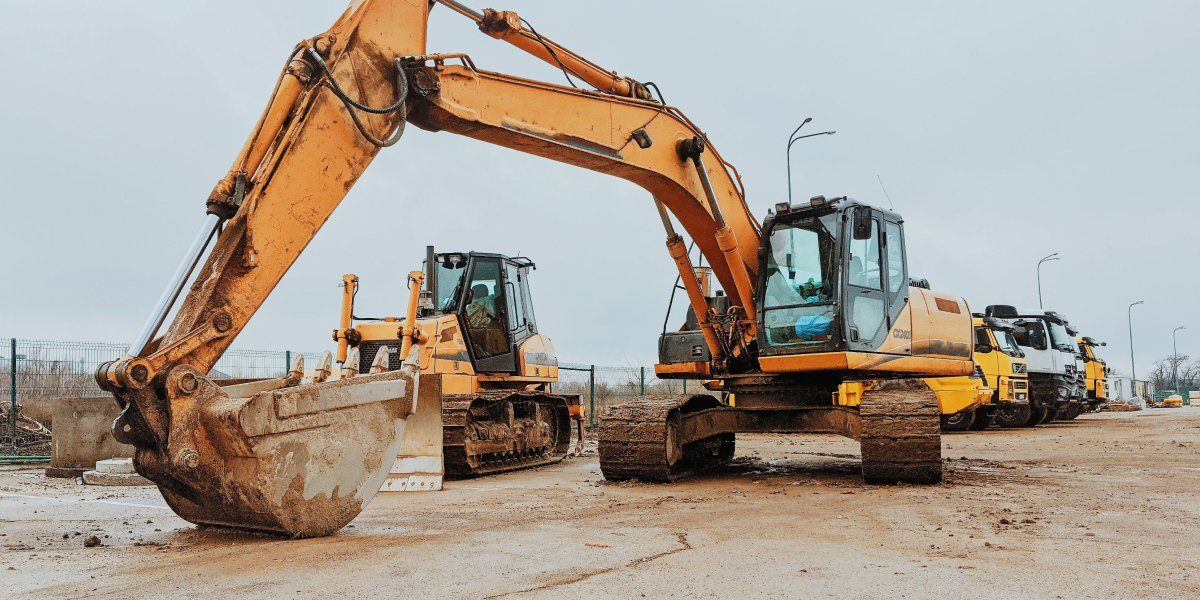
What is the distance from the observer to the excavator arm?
5.15 metres

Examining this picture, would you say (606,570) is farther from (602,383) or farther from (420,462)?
(602,383)

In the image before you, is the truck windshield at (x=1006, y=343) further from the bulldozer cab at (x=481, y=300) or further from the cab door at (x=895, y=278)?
the bulldozer cab at (x=481, y=300)

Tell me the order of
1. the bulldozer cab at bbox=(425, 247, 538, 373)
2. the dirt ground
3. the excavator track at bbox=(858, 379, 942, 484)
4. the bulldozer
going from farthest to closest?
the bulldozer cab at bbox=(425, 247, 538, 373) < the bulldozer < the excavator track at bbox=(858, 379, 942, 484) < the dirt ground

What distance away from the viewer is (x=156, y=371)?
509cm

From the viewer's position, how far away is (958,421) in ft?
66.0

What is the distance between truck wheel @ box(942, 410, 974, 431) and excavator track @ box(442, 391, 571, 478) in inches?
375

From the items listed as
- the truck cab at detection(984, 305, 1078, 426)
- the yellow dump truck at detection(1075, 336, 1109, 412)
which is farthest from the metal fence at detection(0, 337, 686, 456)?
the yellow dump truck at detection(1075, 336, 1109, 412)

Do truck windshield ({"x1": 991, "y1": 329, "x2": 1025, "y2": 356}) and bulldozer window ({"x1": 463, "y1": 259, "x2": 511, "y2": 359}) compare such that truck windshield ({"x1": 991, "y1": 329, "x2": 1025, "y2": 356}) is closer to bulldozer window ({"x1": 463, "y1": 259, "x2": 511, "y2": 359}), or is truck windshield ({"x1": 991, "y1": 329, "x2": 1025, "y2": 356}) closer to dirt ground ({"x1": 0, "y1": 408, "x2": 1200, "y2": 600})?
dirt ground ({"x1": 0, "y1": 408, "x2": 1200, "y2": 600})

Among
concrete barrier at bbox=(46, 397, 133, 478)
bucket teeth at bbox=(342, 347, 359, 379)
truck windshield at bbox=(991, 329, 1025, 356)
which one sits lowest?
concrete barrier at bbox=(46, 397, 133, 478)

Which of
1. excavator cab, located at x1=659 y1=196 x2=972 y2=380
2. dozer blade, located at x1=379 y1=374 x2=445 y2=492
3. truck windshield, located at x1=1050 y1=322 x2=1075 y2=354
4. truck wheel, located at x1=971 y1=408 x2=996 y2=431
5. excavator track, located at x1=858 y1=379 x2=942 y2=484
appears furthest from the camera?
truck windshield, located at x1=1050 y1=322 x2=1075 y2=354

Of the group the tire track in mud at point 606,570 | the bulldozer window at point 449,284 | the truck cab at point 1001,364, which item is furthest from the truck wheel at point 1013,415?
the tire track in mud at point 606,570

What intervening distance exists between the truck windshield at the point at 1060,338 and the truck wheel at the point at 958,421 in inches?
150

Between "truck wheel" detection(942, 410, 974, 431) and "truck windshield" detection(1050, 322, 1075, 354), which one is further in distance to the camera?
"truck windshield" detection(1050, 322, 1075, 354)

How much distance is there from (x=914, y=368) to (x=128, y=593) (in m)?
7.59
